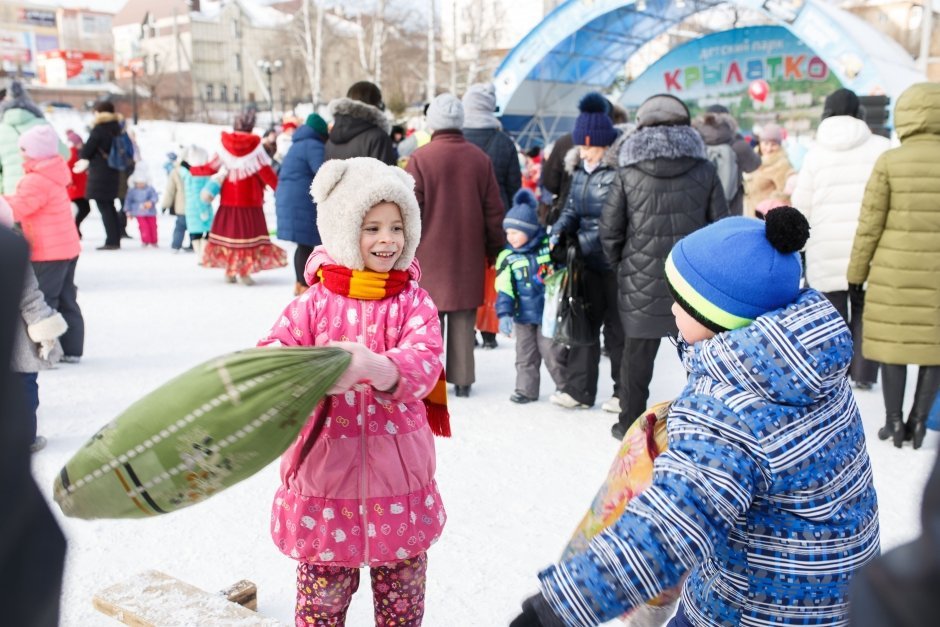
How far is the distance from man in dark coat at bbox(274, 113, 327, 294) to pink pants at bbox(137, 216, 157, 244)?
18.9 ft

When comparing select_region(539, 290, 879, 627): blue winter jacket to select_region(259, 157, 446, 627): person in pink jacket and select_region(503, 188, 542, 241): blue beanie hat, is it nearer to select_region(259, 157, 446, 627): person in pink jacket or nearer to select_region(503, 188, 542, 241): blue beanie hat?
select_region(259, 157, 446, 627): person in pink jacket

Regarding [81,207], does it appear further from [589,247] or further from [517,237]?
[589,247]

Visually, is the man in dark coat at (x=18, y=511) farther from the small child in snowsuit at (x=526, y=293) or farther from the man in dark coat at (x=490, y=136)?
the man in dark coat at (x=490, y=136)

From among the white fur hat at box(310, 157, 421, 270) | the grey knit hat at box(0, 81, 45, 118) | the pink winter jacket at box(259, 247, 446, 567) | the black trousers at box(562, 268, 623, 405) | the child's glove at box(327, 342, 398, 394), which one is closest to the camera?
the child's glove at box(327, 342, 398, 394)

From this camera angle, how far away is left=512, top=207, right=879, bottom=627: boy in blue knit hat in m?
1.44

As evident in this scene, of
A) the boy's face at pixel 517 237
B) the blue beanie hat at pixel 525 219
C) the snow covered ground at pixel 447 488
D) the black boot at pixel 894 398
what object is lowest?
the snow covered ground at pixel 447 488

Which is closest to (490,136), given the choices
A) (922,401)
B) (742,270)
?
(922,401)

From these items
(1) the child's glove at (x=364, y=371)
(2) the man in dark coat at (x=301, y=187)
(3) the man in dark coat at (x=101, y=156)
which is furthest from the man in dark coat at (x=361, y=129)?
(3) the man in dark coat at (x=101, y=156)

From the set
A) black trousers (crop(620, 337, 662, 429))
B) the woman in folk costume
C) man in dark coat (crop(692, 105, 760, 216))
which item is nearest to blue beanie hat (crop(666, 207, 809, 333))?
black trousers (crop(620, 337, 662, 429))

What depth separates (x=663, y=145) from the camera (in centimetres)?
451

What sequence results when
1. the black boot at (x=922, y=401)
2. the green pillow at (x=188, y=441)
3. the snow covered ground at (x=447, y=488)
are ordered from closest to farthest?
the green pillow at (x=188, y=441), the snow covered ground at (x=447, y=488), the black boot at (x=922, y=401)

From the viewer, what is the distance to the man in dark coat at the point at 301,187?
7477 mm

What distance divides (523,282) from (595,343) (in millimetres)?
585

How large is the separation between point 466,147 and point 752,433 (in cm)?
417
